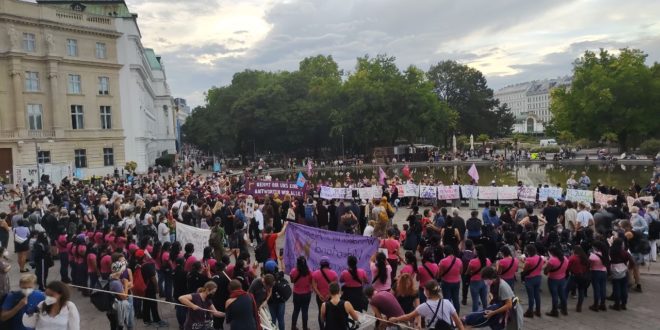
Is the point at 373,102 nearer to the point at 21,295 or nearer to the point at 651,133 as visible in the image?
the point at 651,133

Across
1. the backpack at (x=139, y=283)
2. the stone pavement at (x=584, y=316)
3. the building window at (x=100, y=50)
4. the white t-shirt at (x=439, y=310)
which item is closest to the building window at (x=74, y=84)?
the building window at (x=100, y=50)

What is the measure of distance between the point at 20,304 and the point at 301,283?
4.37 metres

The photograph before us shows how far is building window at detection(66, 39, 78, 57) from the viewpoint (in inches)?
1850

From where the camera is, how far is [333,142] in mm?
73062

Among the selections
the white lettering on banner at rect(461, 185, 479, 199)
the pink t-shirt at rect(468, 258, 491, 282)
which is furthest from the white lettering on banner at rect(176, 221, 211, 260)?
the white lettering on banner at rect(461, 185, 479, 199)

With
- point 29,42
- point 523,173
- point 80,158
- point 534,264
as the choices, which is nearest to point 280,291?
point 534,264

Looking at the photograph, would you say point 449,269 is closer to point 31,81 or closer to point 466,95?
point 31,81

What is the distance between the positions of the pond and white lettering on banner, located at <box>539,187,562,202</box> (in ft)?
38.0

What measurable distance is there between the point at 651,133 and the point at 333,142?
40657 millimetres

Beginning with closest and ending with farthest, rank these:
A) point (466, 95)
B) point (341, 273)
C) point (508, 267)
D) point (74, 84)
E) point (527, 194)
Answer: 1. point (508, 267)
2. point (341, 273)
3. point (527, 194)
4. point (74, 84)
5. point (466, 95)

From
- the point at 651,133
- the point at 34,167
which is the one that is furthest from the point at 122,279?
the point at 651,133

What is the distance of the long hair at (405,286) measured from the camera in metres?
8.35

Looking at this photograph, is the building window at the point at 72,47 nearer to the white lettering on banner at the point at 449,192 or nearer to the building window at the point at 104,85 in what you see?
the building window at the point at 104,85

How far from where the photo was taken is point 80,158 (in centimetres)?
4828
